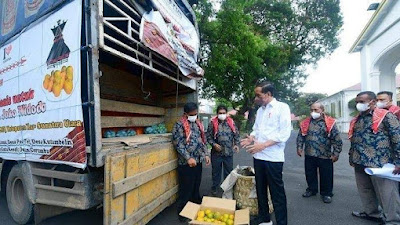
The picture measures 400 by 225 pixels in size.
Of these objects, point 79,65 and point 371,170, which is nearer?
point 79,65

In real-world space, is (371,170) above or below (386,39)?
below

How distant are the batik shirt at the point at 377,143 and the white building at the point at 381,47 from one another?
8.15 metres

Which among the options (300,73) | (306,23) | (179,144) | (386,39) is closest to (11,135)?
(179,144)

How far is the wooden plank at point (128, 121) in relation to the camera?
13.7ft

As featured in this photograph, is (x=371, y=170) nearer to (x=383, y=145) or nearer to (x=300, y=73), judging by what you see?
(x=383, y=145)

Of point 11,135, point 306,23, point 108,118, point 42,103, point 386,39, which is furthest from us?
point 306,23

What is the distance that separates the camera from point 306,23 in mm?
17859

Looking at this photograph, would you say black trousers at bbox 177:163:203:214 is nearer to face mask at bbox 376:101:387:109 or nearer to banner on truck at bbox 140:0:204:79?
banner on truck at bbox 140:0:204:79

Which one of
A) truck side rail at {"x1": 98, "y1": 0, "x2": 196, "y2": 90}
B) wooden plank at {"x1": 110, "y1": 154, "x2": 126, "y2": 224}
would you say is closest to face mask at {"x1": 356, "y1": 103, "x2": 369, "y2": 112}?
truck side rail at {"x1": 98, "y1": 0, "x2": 196, "y2": 90}

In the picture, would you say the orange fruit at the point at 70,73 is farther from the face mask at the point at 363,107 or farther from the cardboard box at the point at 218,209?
the face mask at the point at 363,107

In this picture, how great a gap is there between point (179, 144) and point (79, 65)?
1.74m

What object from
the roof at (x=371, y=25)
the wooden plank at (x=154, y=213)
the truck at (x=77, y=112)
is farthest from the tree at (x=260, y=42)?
the wooden plank at (x=154, y=213)

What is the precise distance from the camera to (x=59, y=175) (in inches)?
107

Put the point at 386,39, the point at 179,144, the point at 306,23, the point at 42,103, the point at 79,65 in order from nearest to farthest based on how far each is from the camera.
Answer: the point at 79,65 < the point at 42,103 < the point at 179,144 < the point at 386,39 < the point at 306,23
